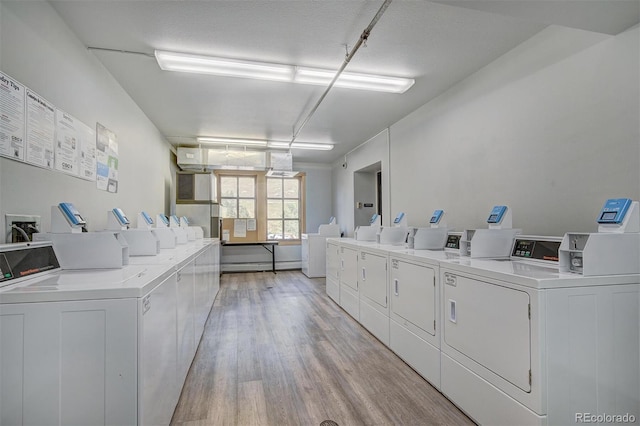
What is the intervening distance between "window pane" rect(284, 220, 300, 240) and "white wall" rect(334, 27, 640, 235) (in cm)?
457

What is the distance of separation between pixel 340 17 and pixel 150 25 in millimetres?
1450

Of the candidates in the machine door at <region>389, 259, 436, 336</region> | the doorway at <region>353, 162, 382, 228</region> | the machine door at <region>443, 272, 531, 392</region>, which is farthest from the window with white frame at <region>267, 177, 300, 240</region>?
the machine door at <region>443, 272, 531, 392</region>

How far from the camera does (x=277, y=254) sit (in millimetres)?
7383

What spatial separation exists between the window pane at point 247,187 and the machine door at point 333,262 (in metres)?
3.26

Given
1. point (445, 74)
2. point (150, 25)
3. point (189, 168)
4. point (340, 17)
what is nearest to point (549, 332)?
point (340, 17)

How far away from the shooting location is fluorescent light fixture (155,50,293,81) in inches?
105

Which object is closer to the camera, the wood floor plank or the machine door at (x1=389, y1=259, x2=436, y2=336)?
the wood floor plank

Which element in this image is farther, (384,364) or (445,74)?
(445,74)

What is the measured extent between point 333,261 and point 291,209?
3293 mm

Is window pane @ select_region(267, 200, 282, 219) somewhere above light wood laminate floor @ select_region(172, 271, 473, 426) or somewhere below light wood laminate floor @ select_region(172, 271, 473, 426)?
above

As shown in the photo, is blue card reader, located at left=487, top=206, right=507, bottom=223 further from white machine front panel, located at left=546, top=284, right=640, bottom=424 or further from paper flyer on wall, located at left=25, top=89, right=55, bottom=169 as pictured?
paper flyer on wall, located at left=25, top=89, right=55, bottom=169

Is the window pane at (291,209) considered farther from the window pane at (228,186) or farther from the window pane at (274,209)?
the window pane at (228,186)

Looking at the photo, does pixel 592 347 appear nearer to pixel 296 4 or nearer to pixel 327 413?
pixel 327 413

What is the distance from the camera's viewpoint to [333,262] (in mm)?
4668
